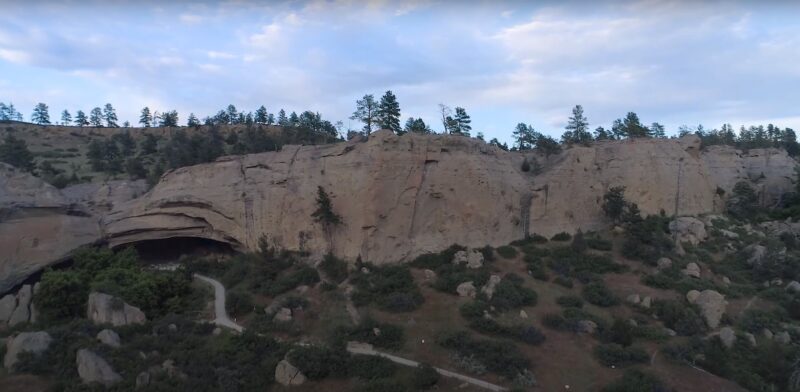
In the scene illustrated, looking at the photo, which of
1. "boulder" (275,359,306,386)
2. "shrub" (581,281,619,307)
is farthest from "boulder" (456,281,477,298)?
"boulder" (275,359,306,386)

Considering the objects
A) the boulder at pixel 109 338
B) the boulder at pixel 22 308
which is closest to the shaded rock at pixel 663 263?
the boulder at pixel 109 338

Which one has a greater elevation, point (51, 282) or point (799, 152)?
point (799, 152)

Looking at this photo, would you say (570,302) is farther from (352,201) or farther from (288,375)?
(288,375)

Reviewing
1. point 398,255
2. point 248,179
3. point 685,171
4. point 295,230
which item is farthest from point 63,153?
point 685,171

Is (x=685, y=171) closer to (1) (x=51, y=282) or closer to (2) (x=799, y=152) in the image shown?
(2) (x=799, y=152)

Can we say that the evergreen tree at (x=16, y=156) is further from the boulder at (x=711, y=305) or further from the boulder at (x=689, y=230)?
the boulder at (x=689, y=230)

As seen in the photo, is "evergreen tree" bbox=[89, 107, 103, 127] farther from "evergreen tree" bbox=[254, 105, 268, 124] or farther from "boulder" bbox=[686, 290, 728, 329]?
"boulder" bbox=[686, 290, 728, 329]
